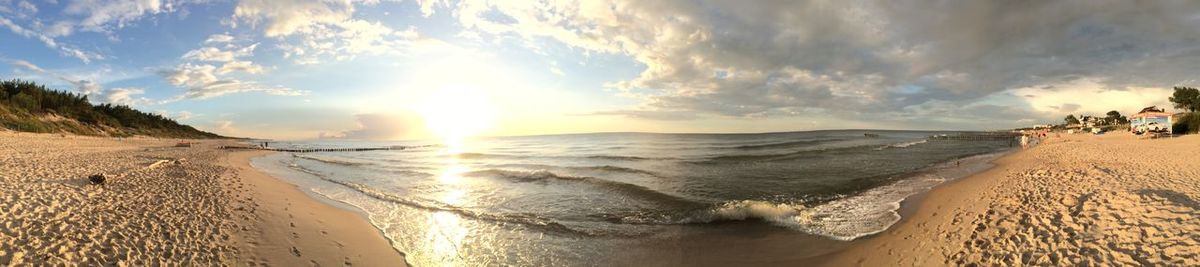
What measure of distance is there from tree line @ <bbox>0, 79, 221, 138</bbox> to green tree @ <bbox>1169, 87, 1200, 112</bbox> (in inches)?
6391

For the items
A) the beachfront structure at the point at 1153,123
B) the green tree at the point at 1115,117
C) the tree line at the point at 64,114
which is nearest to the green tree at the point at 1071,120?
the green tree at the point at 1115,117

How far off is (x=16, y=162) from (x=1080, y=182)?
140 feet

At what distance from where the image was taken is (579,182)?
23.8 metres

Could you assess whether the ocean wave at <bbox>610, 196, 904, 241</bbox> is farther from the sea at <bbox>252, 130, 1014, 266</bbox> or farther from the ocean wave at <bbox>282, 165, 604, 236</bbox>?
the ocean wave at <bbox>282, 165, 604, 236</bbox>

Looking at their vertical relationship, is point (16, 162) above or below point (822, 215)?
above

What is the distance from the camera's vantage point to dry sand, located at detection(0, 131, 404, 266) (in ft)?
25.3

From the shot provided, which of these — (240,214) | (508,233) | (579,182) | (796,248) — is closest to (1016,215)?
(796,248)

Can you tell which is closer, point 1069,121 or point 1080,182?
point 1080,182

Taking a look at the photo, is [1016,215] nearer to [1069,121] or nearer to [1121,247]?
[1121,247]

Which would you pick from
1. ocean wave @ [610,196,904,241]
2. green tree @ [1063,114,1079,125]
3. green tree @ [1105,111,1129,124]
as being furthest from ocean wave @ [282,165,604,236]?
green tree @ [1063,114,1079,125]

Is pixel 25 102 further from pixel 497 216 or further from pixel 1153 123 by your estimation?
pixel 1153 123

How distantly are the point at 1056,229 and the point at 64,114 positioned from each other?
13096 cm

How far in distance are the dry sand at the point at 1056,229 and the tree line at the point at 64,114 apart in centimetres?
9228

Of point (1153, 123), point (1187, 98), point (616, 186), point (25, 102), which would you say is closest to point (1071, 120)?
point (1187, 98)
